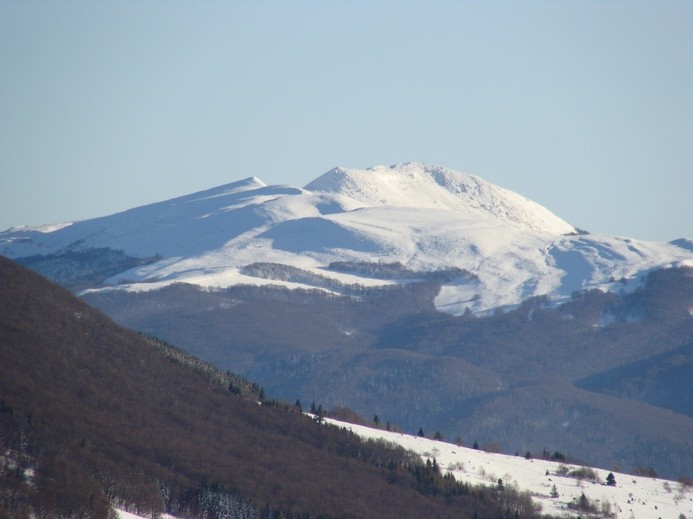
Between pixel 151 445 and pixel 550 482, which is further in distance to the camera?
pixel 550 482

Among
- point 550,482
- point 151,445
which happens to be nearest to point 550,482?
point 550,482

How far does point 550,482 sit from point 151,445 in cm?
3191

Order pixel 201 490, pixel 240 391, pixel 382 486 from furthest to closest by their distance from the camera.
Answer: pixel 240 391 < pixel 382 486 < pixel 201 490

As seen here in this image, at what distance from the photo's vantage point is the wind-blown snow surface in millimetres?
107125

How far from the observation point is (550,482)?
112438 mm

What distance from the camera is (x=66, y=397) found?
10388cm

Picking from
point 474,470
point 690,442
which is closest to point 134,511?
point 474,470

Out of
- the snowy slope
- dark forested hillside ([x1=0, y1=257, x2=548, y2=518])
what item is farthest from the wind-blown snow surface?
dark forested hillside ([x1=0, y1=257, x2=548, y2=518])

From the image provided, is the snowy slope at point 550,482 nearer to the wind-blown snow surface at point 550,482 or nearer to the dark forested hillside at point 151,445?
the wind-blown snow surface at point 550,482

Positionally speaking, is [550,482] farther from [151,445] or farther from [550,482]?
[151,445]

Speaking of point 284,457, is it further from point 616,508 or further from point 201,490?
point 616,508

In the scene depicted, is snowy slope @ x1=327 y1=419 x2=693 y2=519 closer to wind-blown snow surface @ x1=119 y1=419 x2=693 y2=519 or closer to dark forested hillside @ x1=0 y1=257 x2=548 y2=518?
wind-blown snow surface @ x1=119 y1=419 x2=693 y2=519

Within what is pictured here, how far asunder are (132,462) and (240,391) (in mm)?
28695

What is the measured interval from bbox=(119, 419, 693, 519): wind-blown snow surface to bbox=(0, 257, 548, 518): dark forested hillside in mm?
3852
